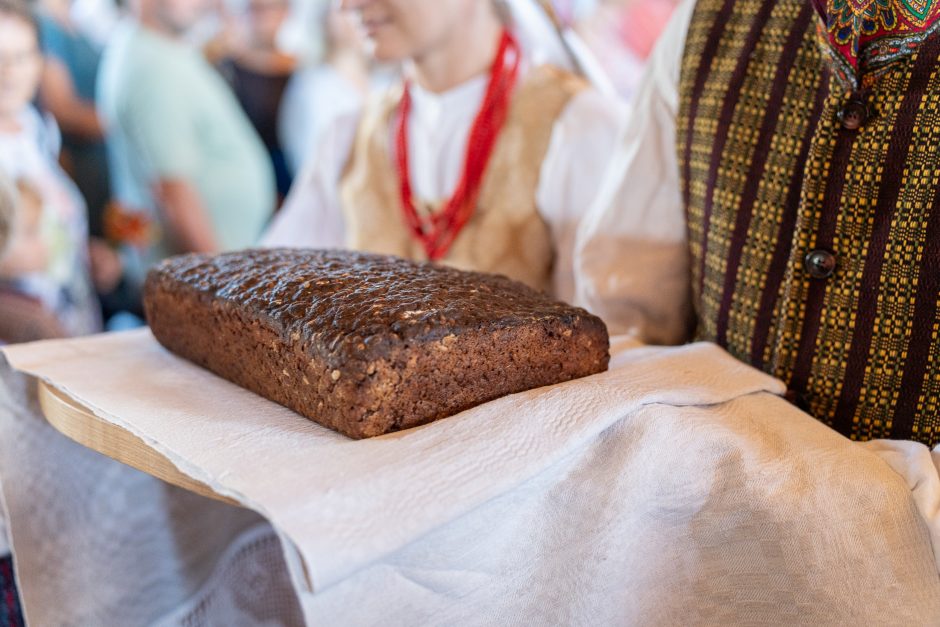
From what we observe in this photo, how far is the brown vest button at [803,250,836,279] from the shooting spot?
0.80m

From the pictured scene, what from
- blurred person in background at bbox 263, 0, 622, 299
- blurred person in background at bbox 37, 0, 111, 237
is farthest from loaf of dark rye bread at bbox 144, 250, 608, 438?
blurred person in background at bbox 37, 0, 111, 237

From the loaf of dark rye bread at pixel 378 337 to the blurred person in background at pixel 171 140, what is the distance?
1479 millimetres

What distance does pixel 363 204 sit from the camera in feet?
4.51

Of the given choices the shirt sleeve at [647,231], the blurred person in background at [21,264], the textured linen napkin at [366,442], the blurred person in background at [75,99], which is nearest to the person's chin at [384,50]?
the shirt sleeve at [647,231]

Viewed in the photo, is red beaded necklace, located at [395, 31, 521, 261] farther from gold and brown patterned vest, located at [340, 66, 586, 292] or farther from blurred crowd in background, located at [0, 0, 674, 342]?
blurred crowd in background, located at [0, 0, 674, 342]

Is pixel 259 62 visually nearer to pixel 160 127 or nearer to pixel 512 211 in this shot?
pixel 160 127

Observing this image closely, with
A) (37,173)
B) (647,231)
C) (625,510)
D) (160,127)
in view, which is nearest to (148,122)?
(160,127)

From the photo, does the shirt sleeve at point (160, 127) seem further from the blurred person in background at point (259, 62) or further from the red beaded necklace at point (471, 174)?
the red beaded necklace at point (471, 174)

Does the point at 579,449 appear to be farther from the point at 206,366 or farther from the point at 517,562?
the point at 206,366

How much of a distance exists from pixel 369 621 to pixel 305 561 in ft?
0.35

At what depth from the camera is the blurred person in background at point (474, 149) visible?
1.26m

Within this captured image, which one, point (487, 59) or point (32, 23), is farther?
point (32, 23)

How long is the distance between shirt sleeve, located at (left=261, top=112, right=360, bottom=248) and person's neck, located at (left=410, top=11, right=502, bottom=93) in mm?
191

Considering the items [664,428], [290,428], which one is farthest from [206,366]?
[664,428]
